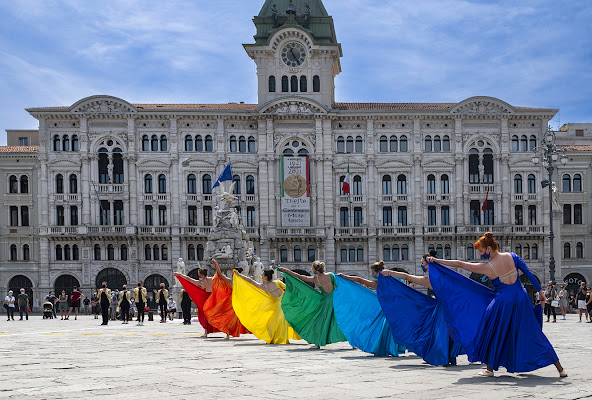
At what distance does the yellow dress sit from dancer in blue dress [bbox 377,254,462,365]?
4.21m

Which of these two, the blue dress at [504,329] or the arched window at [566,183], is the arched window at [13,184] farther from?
the blue dress at [504,329]

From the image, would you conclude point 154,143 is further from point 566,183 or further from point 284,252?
point 566,183

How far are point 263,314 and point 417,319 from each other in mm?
5298

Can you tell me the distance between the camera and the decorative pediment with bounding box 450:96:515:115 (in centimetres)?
6119

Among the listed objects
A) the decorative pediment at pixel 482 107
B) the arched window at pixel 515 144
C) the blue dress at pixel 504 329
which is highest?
the decorative pediment at pixel 482 107

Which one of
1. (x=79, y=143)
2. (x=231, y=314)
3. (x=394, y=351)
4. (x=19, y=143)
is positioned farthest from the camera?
(x=19, y=143)

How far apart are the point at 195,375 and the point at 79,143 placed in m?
52.6

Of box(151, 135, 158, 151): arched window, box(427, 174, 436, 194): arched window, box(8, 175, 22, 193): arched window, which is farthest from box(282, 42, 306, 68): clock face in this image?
box(8, 175, 22, 193): arched window

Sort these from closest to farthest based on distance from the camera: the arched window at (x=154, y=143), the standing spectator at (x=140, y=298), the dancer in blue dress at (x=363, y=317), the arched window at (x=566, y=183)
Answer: the dancer in blue dress at (x=363, y=317), the standing spectator at (x=140, y=298), the arched window at (x=154, y=143), the arched window at (x=566, y=183)

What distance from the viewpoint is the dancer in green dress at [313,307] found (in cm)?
1543

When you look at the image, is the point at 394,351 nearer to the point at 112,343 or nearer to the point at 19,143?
the point at 112,343

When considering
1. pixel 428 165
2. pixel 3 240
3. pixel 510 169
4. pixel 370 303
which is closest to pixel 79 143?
pixel 3 240

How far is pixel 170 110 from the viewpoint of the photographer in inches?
2382

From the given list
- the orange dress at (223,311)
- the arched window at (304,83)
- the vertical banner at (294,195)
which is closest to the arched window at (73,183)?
the vertical banner at (294,195)
